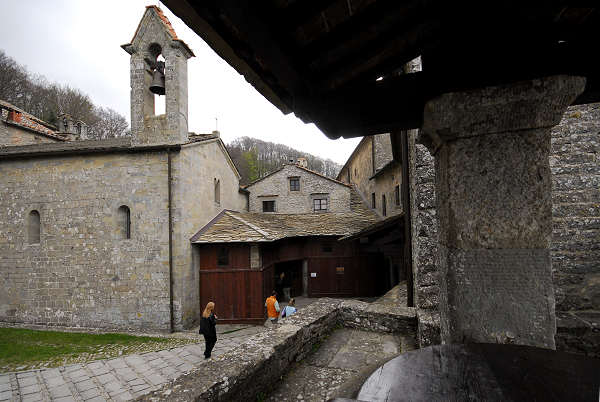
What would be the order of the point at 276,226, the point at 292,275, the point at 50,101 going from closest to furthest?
the point at 276,226 < the point at 292,275 < the point at 50,101

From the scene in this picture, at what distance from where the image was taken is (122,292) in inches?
387

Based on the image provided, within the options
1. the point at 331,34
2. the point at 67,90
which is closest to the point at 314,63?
the point at 331,34

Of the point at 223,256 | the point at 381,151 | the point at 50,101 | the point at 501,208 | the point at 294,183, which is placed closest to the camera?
the point at 501,208

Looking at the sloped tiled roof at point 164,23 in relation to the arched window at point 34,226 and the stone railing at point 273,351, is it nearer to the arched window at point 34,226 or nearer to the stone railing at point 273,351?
the arched window at point 34,226

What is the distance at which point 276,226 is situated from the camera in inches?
509

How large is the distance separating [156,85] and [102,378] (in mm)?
9634

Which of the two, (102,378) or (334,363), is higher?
(334,363)

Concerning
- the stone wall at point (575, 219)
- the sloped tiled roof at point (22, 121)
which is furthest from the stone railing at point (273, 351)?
the sloped tiled roof at point (22, 121)

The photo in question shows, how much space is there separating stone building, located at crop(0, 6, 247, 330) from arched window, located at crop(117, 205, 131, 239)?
0.12 feet

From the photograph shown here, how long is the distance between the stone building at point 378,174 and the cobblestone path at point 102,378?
30.3 ft

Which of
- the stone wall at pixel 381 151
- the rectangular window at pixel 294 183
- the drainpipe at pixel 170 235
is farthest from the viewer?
the rectangular window at pixel 294 183

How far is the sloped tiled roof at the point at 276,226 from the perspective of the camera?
10602 mm

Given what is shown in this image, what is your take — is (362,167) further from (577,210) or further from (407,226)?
(577,210)

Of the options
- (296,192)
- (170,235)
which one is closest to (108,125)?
(296,192)
